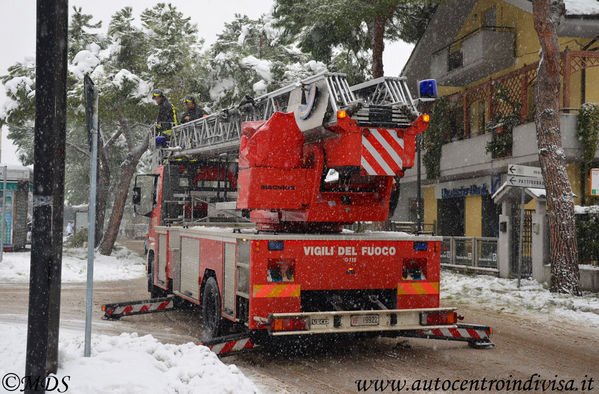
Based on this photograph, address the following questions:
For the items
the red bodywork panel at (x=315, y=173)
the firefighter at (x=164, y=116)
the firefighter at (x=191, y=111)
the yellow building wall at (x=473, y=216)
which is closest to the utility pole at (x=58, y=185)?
the red bodywork panel at (x=315, y=173)

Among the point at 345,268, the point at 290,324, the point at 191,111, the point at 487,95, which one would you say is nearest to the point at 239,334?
the point at 290,324

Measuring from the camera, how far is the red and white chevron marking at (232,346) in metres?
7.53

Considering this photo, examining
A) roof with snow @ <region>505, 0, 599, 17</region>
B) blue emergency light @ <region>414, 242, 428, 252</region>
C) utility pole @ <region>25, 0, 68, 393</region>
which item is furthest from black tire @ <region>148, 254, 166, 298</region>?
roof with snow @ <region>505, 0, 599, 17</region>

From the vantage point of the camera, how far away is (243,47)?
26.4 meters

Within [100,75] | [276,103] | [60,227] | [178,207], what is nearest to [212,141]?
[178,207]

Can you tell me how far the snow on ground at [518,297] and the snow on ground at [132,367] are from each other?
759 centimetres

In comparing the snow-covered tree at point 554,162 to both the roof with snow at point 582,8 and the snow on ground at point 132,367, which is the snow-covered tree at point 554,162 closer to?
the roof with snow at point 582,8

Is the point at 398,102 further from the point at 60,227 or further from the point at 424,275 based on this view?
the point at 60,227

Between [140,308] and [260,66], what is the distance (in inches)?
561

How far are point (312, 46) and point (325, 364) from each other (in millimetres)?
15953

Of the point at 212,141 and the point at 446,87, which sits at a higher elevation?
the point at 446,87

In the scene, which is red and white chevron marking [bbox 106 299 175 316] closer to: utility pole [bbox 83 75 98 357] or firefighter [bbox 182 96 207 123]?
firefighter [bbox 182 96 207 123]

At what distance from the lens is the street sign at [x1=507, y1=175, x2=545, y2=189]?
14.9 metres

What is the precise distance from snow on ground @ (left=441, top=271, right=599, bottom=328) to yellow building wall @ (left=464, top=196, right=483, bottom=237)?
9414 millimetres
